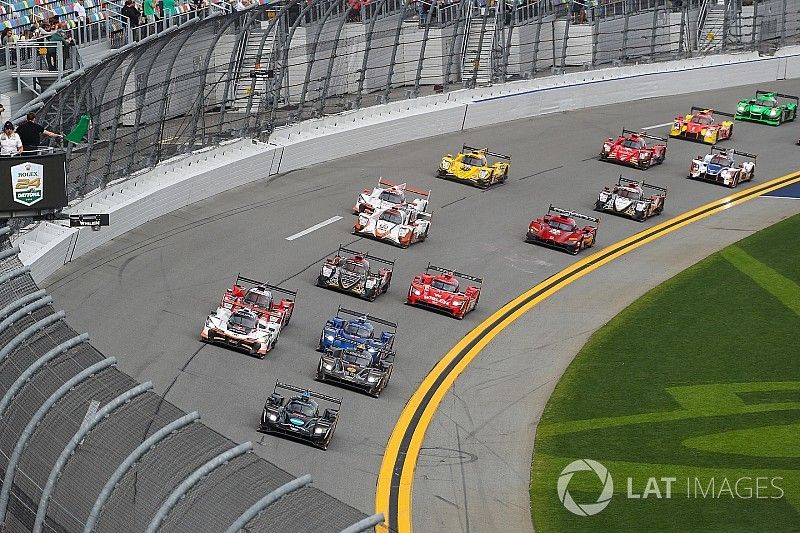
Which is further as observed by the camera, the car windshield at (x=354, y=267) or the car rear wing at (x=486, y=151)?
the car rear wing at (x=486, y=151)

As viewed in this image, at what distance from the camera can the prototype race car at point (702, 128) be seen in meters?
48.7

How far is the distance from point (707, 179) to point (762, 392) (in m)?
16.7

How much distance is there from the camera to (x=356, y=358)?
27.8 m

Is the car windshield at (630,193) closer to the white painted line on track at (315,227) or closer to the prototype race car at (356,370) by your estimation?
the white painted line on track at (315,227)

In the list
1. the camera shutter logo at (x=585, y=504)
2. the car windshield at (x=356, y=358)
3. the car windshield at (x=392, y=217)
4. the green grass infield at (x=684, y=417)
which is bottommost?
the green grass infield at (x=684, y=417)

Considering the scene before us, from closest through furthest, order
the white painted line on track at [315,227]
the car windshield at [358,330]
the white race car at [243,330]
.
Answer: the white race car at [243,330] → the car windshield at [358,330] → the white painted line on track at [315,227]

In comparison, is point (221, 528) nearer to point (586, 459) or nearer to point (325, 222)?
point (586, 459)

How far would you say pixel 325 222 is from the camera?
38.0 m

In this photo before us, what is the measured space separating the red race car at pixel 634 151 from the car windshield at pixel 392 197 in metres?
10.4

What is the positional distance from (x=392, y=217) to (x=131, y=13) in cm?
988

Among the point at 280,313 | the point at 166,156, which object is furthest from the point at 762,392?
the point at 166,156

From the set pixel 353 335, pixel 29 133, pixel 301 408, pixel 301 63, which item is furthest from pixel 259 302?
pixel 301 63

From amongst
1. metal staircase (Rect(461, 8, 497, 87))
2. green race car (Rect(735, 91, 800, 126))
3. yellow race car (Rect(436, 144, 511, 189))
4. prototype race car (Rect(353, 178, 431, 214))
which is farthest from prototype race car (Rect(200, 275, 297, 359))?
green race car (Rect(735, 91, 800, 126))

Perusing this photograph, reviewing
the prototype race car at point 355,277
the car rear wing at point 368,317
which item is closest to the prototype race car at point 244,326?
the car rear wing at point 368,317
